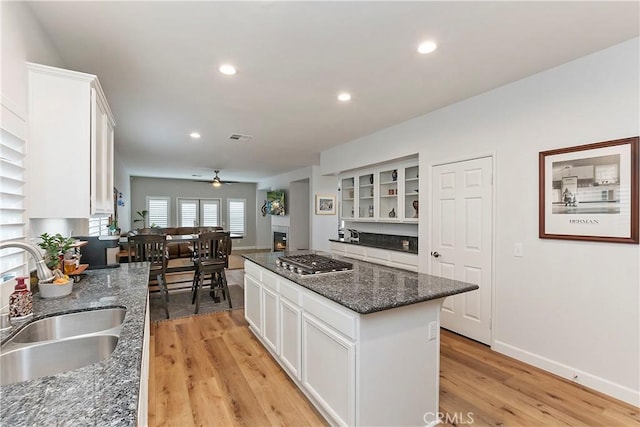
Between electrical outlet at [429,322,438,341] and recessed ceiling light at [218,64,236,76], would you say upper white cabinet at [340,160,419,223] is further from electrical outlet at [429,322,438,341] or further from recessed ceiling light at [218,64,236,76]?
recessed ceiling light at [218,64,236,76]

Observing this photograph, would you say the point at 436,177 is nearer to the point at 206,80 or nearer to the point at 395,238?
the point at 395,238

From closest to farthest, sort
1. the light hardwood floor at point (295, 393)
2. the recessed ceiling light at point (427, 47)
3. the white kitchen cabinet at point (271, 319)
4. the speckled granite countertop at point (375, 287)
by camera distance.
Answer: the speckled granite countertop at point (375, 287) < the light hardwood floor at point (295, 393) < the recessed ceiling light at point (427, 47) < the white kitchen cabinet at point (271, 319)

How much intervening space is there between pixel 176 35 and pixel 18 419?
2.19m

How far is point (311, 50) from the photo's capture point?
227 centimetres

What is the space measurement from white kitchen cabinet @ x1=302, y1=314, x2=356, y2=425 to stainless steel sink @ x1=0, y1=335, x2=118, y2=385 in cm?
115

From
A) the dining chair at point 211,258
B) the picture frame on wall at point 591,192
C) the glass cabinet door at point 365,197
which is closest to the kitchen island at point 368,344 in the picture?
the picture frame on wall at point 591,192

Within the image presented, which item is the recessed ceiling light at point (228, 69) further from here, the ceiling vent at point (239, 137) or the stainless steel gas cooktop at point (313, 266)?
the ceiling vent at point (239, 137)

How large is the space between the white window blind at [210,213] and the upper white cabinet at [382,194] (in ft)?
21.7

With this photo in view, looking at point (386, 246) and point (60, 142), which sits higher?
point (60, 142)

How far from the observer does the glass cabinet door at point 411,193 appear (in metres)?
4.30

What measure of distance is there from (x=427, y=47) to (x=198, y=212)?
10.00m

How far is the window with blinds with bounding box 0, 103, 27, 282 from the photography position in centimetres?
147

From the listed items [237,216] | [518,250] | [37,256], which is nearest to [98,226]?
[37,256]

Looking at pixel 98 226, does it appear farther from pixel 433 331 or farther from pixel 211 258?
pixel 433 331
